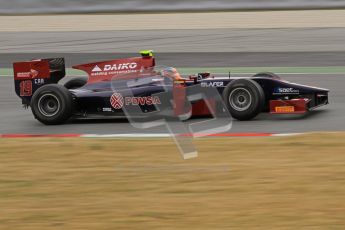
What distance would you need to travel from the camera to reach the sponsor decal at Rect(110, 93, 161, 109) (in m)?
A: 11.5

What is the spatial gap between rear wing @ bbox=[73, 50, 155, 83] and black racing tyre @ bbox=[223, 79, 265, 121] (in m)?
1.30

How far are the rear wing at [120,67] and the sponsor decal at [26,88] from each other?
2.38 ft

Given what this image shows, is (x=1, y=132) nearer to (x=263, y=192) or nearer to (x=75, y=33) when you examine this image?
(x=263, y=192)

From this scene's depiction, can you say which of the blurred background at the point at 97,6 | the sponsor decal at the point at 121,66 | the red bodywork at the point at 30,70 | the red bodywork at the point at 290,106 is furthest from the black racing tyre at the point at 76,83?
the blurred background at the point at 97,6

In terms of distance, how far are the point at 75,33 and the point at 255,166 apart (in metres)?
18.0

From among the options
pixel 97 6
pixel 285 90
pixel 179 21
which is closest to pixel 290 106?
pixel 285 90

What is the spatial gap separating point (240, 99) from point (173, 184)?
4.35m

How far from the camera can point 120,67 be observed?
1199 centimetres

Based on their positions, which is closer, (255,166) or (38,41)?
(255,166)

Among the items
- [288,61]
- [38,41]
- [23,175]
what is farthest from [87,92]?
[38,41]

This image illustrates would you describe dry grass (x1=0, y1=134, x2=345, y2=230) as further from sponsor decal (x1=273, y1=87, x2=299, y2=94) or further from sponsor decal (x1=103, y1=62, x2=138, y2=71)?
sponsor decal (x1=103, y1=62, x2=138, y2=71)

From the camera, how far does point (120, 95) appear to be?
1165cm

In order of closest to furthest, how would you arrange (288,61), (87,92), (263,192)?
(263,192) → (87,92) → (288,61)

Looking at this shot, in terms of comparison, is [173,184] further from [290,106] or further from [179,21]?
[179,21]
